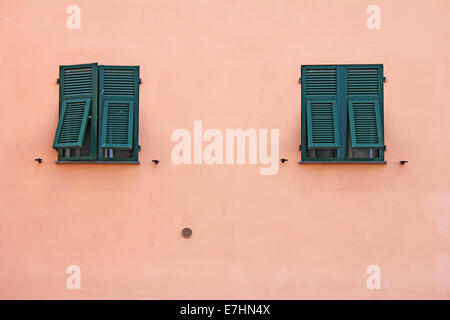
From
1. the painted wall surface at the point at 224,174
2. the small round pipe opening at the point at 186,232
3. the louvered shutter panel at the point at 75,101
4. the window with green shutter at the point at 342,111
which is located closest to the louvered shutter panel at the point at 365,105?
the window with green shutter at the point at 342,111

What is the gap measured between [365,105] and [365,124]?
0.76 ft

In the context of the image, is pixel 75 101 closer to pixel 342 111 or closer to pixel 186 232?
pixel 186 232

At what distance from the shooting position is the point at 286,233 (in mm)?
4824

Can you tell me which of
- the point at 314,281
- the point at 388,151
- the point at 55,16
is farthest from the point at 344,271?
the point at 55,16

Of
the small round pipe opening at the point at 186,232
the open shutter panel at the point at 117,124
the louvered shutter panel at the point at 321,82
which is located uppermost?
the louvered shutter panel at the point at 321,82

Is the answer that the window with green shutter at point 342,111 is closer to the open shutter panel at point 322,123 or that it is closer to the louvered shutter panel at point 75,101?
the open shutter panel at point 322,123

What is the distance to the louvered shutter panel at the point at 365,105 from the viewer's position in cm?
470

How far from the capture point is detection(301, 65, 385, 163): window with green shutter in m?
4.73

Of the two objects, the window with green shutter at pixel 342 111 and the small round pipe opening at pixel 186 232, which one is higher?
the window with green shutter at pixel 342 111

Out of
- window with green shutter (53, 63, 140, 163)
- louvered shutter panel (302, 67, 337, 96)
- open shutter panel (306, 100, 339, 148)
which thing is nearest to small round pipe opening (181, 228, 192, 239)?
window with green shutter (53, 63, 140, 163)

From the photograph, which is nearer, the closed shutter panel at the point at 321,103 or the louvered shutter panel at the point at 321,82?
the closed shutter panel at the point at 321,103

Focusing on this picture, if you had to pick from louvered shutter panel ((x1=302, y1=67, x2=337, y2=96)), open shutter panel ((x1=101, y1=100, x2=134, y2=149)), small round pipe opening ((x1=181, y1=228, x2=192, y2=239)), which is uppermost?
louvered shutter panel ((x1=302, y1=67, x2=337, y2=96))

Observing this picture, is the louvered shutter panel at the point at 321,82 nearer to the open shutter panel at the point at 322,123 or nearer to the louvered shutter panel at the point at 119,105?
the open shutter panel at the point at 322,123

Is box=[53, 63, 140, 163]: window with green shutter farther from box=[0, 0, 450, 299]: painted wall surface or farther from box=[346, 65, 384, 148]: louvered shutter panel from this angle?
box=[346, 65, 384, 148]: louvered shutter panel
